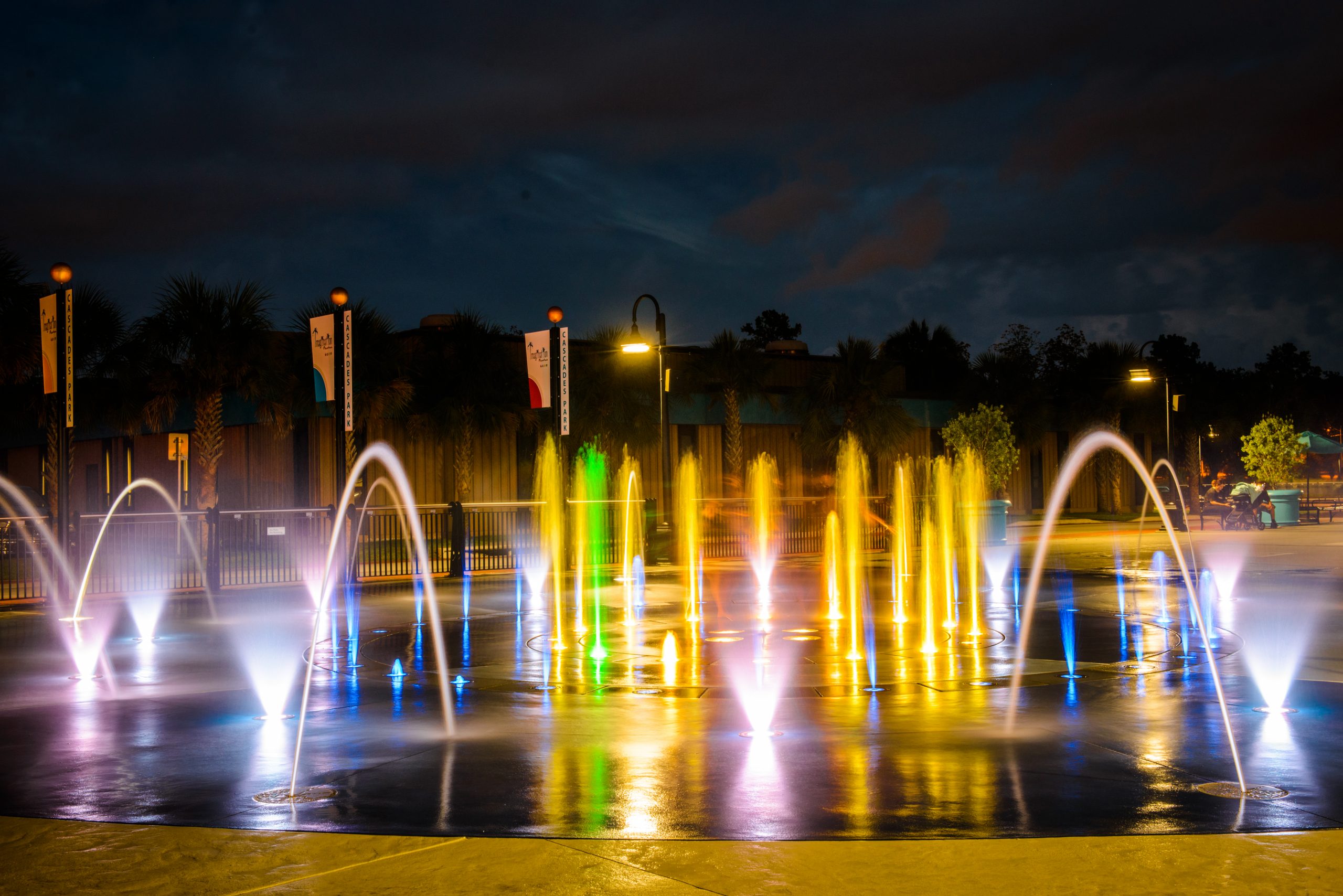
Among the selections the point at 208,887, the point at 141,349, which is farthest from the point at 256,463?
the point at 208,887

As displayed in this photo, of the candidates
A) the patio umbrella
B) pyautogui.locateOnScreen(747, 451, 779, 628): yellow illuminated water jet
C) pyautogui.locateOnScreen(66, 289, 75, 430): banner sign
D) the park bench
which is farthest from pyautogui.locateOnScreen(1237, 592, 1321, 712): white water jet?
the patio umbrella

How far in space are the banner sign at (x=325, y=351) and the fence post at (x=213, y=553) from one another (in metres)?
2.87

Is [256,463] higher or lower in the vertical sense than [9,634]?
higher

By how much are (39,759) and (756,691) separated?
536 centimetres

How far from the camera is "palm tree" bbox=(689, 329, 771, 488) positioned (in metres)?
40.3

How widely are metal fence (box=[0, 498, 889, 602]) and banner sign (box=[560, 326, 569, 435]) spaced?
7.04 ft

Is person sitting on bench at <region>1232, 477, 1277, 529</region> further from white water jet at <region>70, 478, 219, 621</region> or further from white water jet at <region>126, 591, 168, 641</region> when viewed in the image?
white water jet at <region>126, 591, 168, 641</region>

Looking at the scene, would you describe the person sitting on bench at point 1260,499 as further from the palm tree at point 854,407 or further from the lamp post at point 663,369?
the lamp post at point 663,369

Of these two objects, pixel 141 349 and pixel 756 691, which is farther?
pixel 141 349

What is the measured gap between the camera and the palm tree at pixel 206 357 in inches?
1205

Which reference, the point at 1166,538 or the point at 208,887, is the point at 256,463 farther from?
the point at 208,887

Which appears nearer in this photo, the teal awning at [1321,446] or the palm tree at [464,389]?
the palm tree at [464,389]

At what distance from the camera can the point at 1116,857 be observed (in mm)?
5418

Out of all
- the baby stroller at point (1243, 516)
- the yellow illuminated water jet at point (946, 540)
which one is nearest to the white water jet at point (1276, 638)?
the yellow illuminated water jet at point (946, 540)
